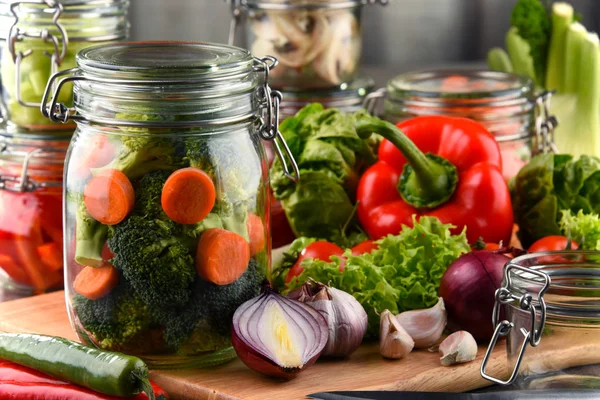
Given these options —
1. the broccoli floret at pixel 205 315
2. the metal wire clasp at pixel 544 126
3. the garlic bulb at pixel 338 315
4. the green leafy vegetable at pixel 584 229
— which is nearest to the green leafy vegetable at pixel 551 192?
the green leafy vegetable at pixel 584 229

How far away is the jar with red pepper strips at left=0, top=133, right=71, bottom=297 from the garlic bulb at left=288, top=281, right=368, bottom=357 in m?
0.50

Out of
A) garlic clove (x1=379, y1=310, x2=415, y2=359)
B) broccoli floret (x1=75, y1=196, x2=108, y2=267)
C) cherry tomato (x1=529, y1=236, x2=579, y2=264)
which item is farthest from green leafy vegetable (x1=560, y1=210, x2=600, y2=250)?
broccoli floret (x1=75, y1=196, x2=108, y2=267)

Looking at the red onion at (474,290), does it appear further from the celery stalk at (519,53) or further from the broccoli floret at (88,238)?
the celery stalk at (519,53)

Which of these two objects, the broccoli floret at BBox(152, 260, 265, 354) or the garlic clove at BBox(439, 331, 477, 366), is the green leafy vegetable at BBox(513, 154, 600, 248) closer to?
the garlic clove at BBox(439, 331, 477, 366)

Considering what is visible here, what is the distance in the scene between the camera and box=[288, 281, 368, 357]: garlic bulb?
125 cm

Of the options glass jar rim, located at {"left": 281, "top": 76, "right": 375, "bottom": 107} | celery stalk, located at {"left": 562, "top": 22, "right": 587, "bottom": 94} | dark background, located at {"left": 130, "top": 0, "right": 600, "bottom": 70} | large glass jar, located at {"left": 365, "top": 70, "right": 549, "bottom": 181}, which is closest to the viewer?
large glass jar, located at {"left": 365, "top": 70, "right": 549, "bottom": 181}

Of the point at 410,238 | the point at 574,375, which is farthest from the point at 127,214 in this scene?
the point at 574,375

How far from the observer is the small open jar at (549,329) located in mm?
1102

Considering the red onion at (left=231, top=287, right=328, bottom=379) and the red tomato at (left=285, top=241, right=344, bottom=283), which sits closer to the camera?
the red onion at (left=231, top=287, right=328, bottom=379)

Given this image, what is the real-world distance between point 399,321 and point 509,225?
1.25 feet

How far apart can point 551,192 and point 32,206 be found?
2.88 ft

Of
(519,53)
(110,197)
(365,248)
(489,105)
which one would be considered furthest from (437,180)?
(519,53)

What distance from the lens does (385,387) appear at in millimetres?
1181

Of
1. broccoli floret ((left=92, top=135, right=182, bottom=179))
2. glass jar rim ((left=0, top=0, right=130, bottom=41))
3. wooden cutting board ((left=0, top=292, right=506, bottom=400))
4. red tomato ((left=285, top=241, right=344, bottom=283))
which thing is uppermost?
glass jar rim ((left=0, top=0, right=130, bottom=41))
